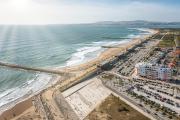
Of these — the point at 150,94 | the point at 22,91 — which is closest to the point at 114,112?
the point at 150,94

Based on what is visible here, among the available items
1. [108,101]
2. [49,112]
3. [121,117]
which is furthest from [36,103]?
[121,117]

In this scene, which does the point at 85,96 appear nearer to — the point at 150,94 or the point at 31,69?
the point at 150,94

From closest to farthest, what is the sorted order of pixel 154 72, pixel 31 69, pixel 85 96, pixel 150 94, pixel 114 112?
Answer: pixel 114 112 < pixel 150 94 < pixel 85 96 < pixel 154 72 < pixel 31 69

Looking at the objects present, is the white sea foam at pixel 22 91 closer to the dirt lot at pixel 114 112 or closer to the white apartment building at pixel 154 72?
the dirt lot at pixel 114 112

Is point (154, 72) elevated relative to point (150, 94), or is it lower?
elevated

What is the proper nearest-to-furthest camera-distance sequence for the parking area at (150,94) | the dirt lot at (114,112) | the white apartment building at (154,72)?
the dirt lot at (114,112)
the parking area at (150,94)
the white apartment building at (154,72)

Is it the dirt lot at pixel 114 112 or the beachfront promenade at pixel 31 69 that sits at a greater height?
the dirt lot at pixel 114 112

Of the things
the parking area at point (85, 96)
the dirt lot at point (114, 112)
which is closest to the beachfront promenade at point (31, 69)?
the parking area at point (85, 96)
